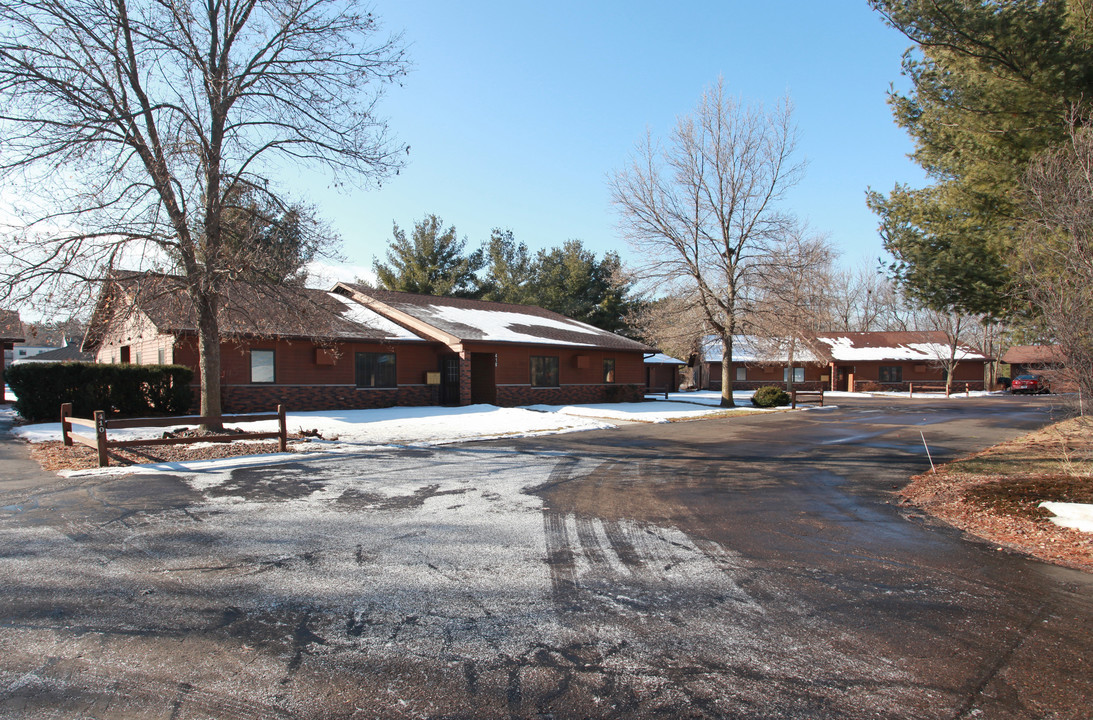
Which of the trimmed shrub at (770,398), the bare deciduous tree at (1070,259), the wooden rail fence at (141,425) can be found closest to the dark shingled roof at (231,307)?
the wooden rail fence at (141,425)

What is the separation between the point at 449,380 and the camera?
81.2 ft

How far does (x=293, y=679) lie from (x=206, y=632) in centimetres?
97

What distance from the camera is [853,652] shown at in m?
3.73

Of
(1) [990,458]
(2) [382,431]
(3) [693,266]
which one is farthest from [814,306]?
(2) [382,431]

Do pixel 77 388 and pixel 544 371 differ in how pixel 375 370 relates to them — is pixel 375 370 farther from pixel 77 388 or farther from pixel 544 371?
pixel 77 388

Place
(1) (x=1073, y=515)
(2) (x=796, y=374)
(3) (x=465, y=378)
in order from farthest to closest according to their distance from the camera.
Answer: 1. (2) (x=796, y=374)
2. (3) (x=465, y=378)
3. (1) (x=1073, y=515)

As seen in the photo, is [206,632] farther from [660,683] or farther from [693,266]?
[693,266]

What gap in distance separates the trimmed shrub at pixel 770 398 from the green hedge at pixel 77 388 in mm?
24088

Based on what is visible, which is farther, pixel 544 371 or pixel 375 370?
pixel 544 371

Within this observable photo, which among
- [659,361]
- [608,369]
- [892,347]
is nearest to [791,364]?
[659,361]

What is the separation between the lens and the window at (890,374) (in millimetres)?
45562

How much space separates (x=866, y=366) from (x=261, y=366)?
138ft

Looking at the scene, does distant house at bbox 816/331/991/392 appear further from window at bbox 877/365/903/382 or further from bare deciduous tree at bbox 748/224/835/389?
bare deciduous tree at bbox 748/224/835/389

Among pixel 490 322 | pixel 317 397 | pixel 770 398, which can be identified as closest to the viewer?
pixel 317 397
